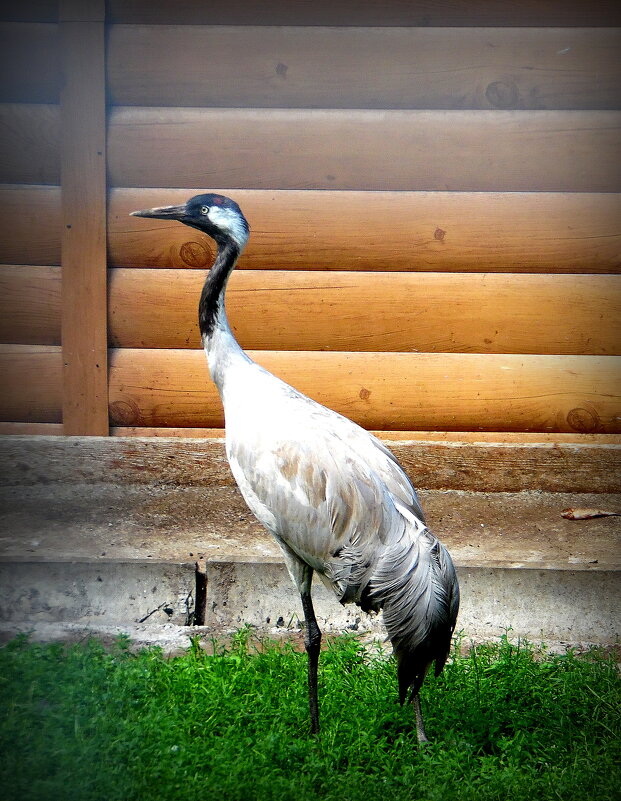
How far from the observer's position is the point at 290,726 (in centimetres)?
253

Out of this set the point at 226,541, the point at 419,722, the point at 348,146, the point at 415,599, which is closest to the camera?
the point at 415,599

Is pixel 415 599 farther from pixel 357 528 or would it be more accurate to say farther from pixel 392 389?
pixel 392 389

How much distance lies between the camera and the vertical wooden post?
360 cm

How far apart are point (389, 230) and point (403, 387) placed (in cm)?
73

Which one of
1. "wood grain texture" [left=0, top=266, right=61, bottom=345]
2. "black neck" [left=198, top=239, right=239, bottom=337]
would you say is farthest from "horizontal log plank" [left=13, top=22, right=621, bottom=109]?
"black neck" [left=198, top=239, right=239, bottom=337]

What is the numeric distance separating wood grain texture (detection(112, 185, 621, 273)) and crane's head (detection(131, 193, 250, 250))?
1.09 meters

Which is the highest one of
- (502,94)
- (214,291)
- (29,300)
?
(502,94)

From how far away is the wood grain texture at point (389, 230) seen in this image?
12.3 ft

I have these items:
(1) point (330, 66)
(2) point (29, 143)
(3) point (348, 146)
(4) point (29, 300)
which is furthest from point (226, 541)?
(1) point (330, 66)

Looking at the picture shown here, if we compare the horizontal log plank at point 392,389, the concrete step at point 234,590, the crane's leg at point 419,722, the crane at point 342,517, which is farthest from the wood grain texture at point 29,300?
the crane's leg at point 419,722

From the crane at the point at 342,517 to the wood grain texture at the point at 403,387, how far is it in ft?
4.13

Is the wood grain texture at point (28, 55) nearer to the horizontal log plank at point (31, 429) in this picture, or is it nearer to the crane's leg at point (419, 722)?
the horizontal log plank at point (31, 429)

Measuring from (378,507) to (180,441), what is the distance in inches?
61.3

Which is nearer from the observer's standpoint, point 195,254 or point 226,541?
point 226,541
